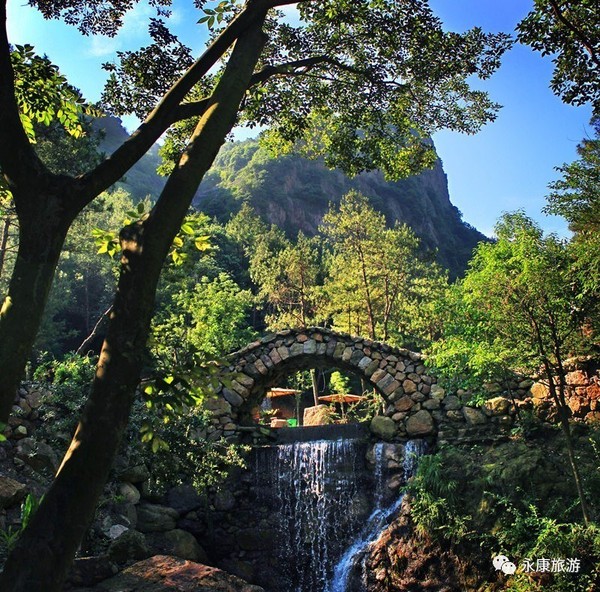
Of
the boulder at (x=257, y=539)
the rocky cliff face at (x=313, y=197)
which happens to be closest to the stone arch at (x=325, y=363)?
the boulder at (x=257, y=539)

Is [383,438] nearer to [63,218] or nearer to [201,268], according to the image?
[63,218]

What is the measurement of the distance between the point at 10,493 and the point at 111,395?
5.67m

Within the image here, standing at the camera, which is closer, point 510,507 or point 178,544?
point 510,507

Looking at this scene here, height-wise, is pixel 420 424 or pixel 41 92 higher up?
pixel 41 92

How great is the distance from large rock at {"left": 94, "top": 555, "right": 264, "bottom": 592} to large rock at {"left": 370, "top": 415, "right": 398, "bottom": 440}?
7.03m

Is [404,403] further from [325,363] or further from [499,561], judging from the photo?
[499,561]

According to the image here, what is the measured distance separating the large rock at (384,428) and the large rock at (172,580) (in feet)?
23.1

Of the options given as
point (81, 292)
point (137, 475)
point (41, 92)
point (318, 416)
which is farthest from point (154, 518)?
point (81, 292)

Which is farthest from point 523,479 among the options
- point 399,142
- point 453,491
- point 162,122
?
point 162,122

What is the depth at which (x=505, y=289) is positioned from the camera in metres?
8.45

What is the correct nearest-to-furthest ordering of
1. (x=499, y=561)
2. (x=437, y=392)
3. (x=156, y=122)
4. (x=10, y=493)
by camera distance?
(x=156, y=122) < (x=10, y=493) < (x=499, y=561) < (x=437, y=392)

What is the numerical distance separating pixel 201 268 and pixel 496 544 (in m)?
28.4

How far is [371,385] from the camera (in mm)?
12414

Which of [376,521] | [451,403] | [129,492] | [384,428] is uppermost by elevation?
[451,403]
